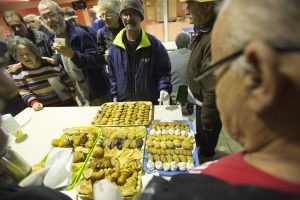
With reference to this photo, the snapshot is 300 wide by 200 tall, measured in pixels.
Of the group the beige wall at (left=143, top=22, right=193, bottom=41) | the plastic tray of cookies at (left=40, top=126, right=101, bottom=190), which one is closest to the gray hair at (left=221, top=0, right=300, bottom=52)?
the plastic tray of cookies at (left=40, top=126, right=101, bottom=190)

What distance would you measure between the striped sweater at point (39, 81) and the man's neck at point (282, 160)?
91.5 inches

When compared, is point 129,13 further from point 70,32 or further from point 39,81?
point 39,81

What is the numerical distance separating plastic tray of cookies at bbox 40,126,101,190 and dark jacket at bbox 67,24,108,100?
94cm

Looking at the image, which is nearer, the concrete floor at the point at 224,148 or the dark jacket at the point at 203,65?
the dark jacket at the point at 203,65

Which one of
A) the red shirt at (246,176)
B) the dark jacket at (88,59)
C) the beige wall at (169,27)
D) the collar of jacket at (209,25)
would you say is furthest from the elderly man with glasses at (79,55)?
the beige wall at (169,27)

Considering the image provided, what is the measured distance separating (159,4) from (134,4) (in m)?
4.63

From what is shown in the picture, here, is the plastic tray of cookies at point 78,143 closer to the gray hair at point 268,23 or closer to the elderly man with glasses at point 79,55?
the elderly man with glasses at point 79,55

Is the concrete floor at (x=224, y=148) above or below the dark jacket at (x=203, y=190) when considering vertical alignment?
below

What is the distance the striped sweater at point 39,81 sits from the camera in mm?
2152

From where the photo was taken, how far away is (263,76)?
1.19ft

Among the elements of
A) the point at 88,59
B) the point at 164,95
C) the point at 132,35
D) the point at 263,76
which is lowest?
the point at 164,95

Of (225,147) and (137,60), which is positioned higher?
(137,60)

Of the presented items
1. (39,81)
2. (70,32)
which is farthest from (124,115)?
(70,32)

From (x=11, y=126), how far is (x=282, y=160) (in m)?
1.92
